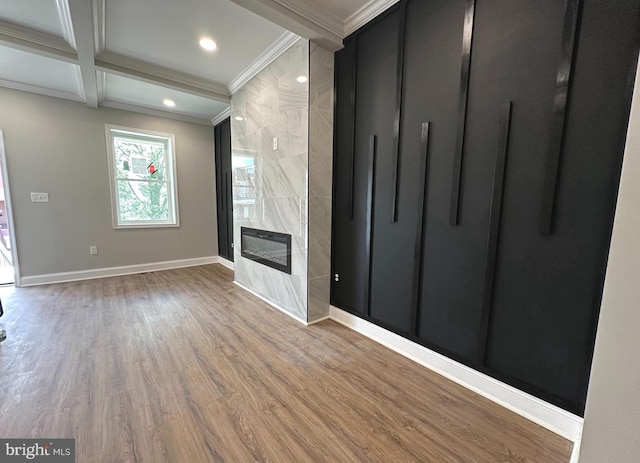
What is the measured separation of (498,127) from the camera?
58.6 inches

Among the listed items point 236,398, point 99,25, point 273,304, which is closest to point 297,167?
point 273,304

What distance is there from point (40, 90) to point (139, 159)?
4.45 feet

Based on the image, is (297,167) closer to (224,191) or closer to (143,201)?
(224,191)

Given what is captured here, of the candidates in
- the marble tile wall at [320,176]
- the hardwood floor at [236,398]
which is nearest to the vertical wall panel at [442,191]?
the hardwood floor at [236,398]

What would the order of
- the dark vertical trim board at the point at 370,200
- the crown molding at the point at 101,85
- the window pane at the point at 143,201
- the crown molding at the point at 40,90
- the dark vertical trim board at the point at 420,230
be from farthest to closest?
the window pane at the point at 143,201
the crown molding at the point at 40,90
the crown molding at the point at 101,85
the dark vertical trim board at the point at 370,200
the dark vertical trim board at the point at 420,230

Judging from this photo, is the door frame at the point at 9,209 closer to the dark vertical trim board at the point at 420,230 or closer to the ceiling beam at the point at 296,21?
the ceiling beam at the point at 296,21

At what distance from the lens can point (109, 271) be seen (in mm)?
4172

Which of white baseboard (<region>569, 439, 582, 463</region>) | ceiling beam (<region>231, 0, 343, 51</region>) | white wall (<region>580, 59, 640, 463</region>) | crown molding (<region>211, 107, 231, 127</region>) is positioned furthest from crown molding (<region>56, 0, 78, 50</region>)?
white baseboard (<region>569, 439, 582, 463</region>)

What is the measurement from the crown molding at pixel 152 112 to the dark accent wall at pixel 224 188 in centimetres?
34

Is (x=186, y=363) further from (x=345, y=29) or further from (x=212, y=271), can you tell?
(x=345, y=29)

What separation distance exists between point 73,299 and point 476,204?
447 centimetres

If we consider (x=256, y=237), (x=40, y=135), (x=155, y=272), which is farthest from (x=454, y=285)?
(x=40, y=135)

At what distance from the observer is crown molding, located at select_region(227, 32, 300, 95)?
8.07ft

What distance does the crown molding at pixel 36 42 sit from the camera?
2.27 m
